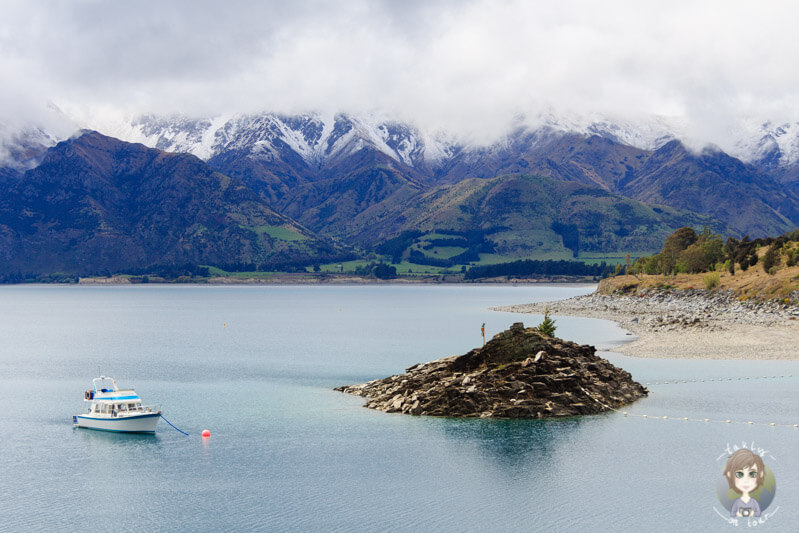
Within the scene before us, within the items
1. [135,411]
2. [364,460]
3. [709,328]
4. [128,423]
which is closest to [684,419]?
[364,460]

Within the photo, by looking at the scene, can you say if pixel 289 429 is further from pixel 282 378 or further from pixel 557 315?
pixel 557 315

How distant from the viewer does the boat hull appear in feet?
195

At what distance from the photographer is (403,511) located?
42.0 metres

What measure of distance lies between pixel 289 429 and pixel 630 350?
56.0 m

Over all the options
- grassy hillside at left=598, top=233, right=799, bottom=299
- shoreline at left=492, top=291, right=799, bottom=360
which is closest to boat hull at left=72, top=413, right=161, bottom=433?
shoreline at left=492, top=291, right=799, bottom=360

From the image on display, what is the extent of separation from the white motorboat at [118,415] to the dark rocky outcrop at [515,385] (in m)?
18.0

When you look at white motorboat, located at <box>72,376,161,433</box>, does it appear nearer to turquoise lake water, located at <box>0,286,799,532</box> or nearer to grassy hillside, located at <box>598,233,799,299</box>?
turquoise lake water, located at <box>0,286,799,532</box>

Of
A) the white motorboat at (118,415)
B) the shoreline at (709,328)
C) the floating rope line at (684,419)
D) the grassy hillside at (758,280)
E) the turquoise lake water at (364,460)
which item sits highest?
the grassy hillside at (758,280)

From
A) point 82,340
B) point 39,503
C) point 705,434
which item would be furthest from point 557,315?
point 39,503

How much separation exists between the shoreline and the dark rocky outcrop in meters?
30.1

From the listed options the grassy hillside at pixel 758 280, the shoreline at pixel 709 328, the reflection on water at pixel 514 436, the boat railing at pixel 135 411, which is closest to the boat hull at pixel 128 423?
the boat railing at pixel 135 411

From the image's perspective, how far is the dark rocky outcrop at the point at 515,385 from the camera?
62469mm

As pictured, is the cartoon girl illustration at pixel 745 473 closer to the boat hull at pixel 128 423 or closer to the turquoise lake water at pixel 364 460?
the turquoise lake water at pixel 364 460

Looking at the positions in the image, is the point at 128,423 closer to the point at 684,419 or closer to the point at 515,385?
the point at 515,385
